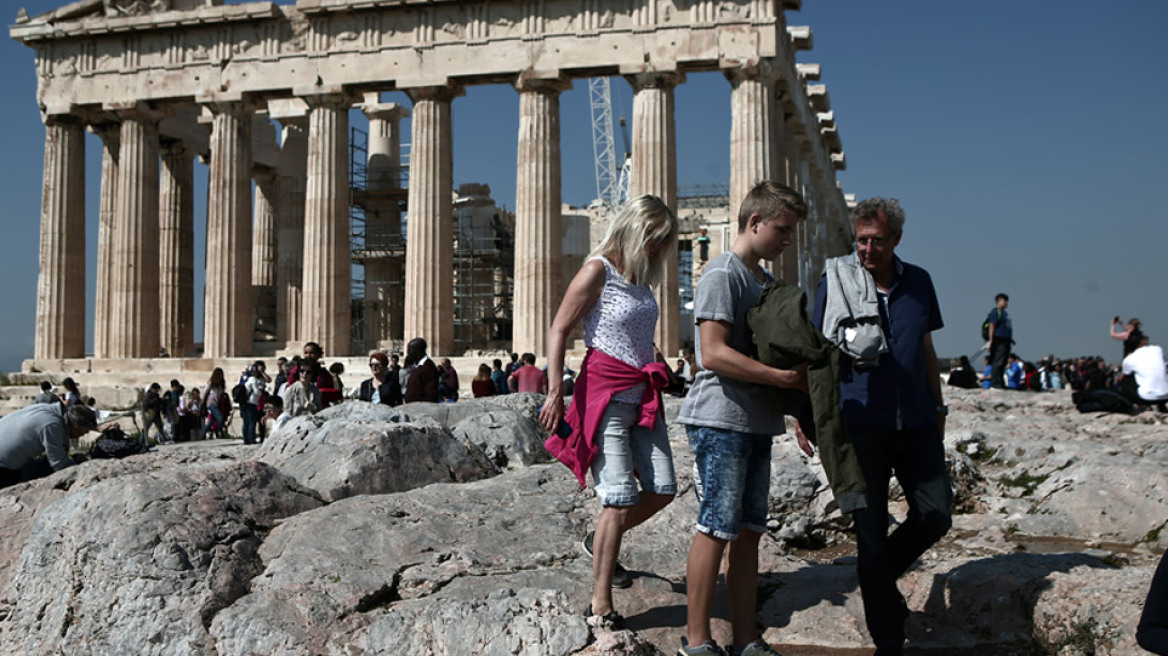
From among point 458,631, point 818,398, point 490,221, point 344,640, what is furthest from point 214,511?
point 490,221

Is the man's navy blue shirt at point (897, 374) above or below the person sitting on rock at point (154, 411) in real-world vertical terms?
above

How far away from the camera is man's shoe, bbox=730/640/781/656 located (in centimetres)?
403

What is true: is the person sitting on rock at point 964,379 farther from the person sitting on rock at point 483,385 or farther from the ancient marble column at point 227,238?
the ancient marble column at point 227,238

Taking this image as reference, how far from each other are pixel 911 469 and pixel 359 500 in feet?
9.23

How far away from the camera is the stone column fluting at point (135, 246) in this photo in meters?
26.4

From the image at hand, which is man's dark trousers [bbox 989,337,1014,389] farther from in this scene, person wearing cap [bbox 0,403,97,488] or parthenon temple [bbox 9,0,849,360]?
person wearing cap [bbox 0,403,97,488]

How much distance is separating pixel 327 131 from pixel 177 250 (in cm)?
694

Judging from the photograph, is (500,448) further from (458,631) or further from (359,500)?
(458,631)

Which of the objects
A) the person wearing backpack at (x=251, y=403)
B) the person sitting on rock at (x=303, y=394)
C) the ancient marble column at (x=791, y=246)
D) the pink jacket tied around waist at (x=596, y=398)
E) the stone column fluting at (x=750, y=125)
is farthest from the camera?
the ancient marble column at (x=791, y=246)

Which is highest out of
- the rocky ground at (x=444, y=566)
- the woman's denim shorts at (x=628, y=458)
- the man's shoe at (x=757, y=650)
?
the woman's denim shorts at (x=628, y=458)

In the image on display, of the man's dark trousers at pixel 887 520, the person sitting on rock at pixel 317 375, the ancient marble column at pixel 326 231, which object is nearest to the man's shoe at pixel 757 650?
the man's dark trousers at pixel 887 520

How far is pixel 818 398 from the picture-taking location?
396 centimetres

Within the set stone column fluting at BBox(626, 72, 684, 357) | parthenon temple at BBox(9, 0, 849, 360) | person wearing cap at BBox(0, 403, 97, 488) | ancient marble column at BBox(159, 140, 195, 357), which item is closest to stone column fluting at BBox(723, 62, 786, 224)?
parthenon temple at BBox(9, 0, 849, 360)

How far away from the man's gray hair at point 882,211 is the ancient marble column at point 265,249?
92.8 feet
